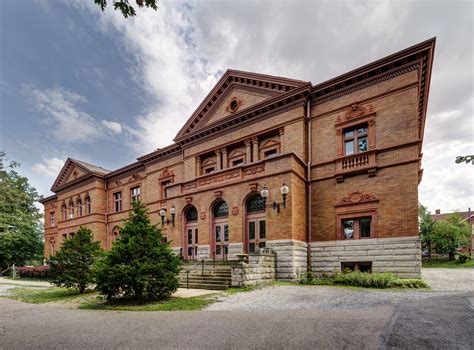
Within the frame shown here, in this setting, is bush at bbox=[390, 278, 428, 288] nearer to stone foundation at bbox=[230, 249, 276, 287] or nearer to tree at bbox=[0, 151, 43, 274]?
stone foundation at bbox=[230, 249, 276, 287]

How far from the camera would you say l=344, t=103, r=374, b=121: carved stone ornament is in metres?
→ 15.0

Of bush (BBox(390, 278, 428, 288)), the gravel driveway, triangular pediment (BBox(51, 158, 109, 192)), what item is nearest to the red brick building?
bush (BBox(390, 278, 428, 288))

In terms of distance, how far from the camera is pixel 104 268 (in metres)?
9.48

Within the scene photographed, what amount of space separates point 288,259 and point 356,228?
12.3ft

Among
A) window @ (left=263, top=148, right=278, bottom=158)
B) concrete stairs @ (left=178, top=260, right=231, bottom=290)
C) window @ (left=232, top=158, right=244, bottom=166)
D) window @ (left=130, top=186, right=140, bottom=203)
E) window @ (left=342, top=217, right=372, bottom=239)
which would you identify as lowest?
concrete stairs @ (left=178, top=260, right=231, bottom=290)

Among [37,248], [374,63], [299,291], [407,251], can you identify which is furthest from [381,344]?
[37,248]

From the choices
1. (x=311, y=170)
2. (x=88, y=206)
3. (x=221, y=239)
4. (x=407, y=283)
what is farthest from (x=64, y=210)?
(x=407, y=283)

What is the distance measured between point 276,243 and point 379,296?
18.5 ft

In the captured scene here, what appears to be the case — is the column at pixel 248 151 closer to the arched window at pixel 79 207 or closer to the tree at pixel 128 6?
the tree at pixel 128 6

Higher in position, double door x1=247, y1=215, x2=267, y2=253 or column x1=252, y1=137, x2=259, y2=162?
column x1=252, y1=137, x2=259, y2=162

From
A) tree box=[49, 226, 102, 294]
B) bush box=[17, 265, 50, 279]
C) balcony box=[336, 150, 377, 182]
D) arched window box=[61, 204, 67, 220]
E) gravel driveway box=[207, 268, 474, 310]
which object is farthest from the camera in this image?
arched window box=[61, 204, 67, 220]

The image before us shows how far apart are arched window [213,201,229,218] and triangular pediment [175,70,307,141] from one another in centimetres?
575

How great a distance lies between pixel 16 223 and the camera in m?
32.8

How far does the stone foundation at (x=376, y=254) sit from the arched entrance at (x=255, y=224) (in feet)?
9.05
